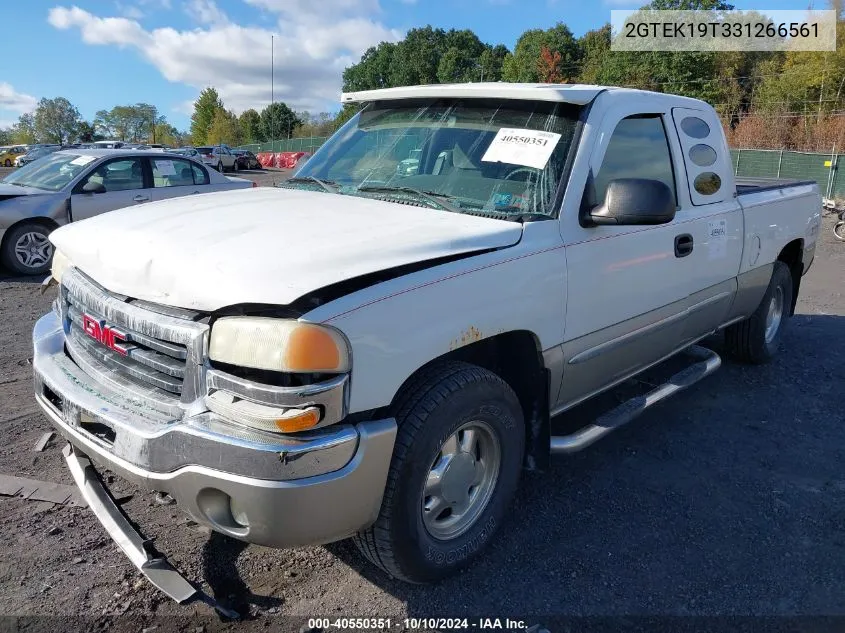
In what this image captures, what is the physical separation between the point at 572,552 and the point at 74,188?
8.54 meters

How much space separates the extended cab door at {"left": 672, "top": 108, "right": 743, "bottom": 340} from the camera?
3947 millimetres

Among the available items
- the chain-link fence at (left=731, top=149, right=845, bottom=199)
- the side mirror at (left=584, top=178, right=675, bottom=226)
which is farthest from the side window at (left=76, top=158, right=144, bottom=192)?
the chain-link fence at (left=731, top=149, right=845, bottom=199)

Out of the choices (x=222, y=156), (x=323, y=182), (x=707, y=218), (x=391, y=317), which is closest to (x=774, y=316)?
(x=707, y=218)

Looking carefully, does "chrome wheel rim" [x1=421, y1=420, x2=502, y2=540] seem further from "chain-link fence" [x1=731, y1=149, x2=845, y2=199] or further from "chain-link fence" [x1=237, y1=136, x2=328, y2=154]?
"chain-link fence" [x1=237, y1=136, x2=328, y2=154]

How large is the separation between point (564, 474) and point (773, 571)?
1.12m

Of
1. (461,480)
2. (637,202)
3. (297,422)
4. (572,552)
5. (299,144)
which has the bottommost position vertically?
(572,552)

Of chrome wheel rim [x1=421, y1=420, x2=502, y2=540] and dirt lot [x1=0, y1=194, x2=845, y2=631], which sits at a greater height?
chrome wheel rim [x1=421, y1=420, x2=502, y2=540]

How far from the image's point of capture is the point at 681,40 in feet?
150

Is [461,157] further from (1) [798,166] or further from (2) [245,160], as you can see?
(2) [245,160]

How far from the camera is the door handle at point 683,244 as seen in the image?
3.70m

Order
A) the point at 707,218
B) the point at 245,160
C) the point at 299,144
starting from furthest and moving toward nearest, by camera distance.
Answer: the point at 299,144, the point at 245,160, the point at 707,218

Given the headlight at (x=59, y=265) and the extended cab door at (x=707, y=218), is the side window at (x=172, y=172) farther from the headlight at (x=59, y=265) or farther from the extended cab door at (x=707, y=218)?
the extended cab door at (x=707, y=218)

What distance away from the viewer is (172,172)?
33.0ft

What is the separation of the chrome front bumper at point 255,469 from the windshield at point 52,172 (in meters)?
8.10
